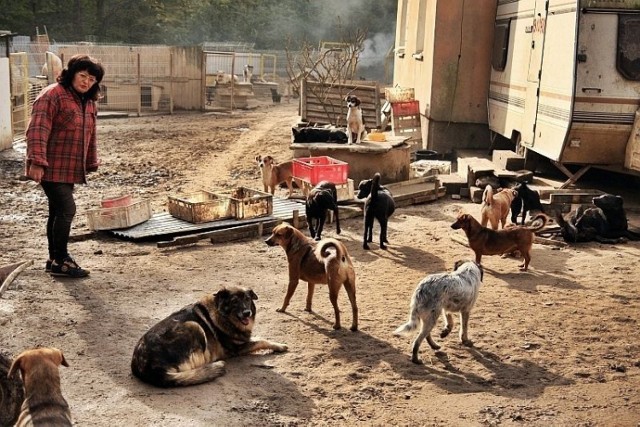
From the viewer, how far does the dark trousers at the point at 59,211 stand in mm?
8148

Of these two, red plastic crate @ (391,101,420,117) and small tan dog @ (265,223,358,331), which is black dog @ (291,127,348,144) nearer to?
red plastic crate @ (391,101,420,117)

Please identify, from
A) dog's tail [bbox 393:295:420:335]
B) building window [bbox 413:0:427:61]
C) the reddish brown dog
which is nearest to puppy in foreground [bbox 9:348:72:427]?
dog's tail [bbox 393:295:420:335]

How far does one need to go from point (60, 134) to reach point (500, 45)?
10626 mm

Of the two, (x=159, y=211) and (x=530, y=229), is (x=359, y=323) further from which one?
(x=159, y=211)

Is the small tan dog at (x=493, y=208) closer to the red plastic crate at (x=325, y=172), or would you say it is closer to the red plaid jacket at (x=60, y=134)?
the red plastic crate at (x=325, y=172)

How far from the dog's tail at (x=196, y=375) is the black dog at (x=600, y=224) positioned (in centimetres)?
625

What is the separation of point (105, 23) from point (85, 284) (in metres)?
35.2

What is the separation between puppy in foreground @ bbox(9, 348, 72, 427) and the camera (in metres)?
4.36

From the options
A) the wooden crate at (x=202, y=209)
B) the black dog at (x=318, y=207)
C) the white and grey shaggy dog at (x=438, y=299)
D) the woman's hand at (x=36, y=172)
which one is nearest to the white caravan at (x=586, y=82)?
the black dog at (x=318, y=207)

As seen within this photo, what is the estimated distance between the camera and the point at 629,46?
1166 centimetres

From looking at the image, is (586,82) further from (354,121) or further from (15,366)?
(15,366)

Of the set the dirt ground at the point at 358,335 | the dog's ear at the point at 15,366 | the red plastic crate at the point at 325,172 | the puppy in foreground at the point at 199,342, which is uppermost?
the red plastic crate at the point at 325,172

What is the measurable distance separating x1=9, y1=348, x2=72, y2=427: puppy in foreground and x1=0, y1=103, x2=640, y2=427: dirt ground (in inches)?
30.6

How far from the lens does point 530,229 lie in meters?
9.19
